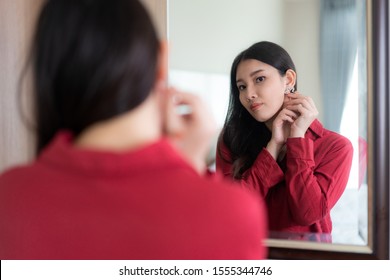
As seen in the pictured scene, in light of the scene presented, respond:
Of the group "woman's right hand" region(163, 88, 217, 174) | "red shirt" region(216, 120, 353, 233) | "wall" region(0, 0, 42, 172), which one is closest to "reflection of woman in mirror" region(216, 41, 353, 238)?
"red shirt" region(216, 120, 353, 233)

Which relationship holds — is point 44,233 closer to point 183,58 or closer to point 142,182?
point 142,182

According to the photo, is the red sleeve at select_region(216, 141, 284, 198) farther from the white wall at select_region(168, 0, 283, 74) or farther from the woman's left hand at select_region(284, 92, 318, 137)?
the white wall at select_region(168, 0, 283, 74)

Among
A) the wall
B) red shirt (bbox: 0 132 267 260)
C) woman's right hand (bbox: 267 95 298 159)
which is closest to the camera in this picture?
red shirt (bbox: 0 132 267 260)

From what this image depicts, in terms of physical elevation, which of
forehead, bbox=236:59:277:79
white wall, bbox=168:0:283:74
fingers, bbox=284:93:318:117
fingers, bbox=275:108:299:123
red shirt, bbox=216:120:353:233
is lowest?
red shirt, bbox=216:120:353:233

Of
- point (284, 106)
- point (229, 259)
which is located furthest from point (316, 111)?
point (229, 259)

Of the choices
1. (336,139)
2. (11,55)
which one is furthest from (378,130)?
(11,55)

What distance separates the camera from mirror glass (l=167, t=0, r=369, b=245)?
766 mm

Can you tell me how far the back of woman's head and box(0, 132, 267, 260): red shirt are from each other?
4cm

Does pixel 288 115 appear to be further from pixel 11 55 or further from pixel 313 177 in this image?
pixel 11 55

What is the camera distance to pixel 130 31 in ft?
1.33

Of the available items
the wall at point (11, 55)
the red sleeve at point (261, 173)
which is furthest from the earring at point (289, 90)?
the wall at point (11, 55)

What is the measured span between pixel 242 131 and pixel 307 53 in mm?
200

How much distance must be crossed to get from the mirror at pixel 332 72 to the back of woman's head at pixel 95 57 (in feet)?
1.52
